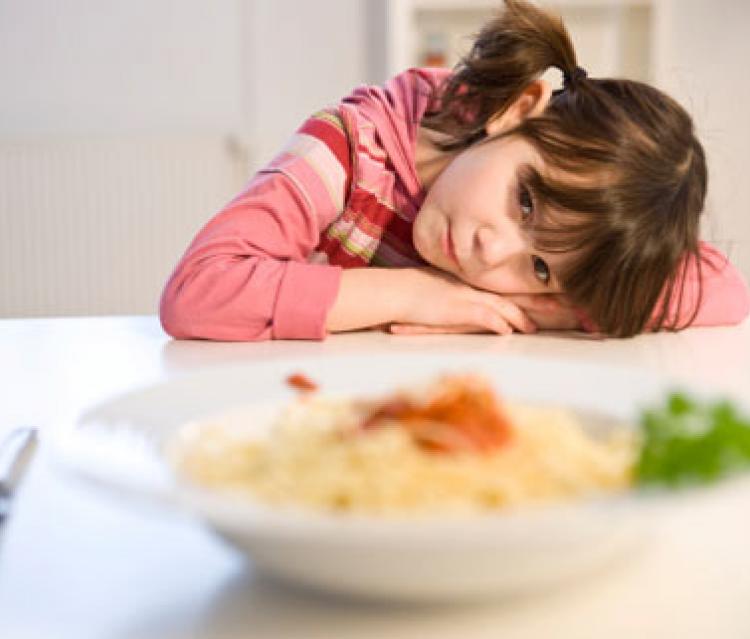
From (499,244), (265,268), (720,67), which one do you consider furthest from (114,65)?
(499,244)

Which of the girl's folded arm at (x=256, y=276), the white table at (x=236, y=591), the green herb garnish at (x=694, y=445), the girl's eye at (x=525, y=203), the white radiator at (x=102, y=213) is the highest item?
the green herb garnish at (x=694, y=445)

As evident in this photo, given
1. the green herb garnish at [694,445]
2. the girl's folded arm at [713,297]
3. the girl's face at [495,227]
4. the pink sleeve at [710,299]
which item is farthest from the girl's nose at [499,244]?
the green herb garnish at [694,445]

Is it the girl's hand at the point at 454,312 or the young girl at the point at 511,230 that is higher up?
the young girl at the point at 511,230

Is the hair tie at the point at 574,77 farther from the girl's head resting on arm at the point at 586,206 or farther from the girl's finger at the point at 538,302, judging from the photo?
the girl's finger at the point at 538,302

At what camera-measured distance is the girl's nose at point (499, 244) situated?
4.35 feet

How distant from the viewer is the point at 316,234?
57.3 inches

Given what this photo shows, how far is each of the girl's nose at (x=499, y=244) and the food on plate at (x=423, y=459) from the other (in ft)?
2.40

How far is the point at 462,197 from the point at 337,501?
36.4 inches

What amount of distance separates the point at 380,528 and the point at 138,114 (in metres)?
3.46

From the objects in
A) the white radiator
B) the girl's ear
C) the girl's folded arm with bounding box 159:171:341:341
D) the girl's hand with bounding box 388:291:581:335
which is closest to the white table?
the girl's folded arm with bounding box 159:171:341:341

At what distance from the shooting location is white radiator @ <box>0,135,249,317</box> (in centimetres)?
368

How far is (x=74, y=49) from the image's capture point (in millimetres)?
3674

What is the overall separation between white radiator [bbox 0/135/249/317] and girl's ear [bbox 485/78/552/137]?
2341mm

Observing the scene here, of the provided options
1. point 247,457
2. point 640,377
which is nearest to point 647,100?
point 640,377
